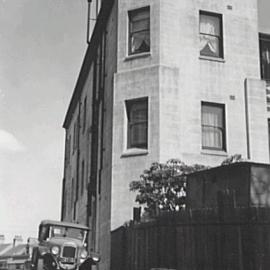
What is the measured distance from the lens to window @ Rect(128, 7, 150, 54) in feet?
79.7

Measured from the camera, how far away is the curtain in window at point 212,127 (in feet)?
77.0

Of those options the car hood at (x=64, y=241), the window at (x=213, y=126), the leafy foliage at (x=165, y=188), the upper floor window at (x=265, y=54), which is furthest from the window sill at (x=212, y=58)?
the car hood at (x=64, y=241)

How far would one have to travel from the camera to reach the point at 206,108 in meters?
23.8

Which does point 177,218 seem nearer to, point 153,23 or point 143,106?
point 143,106

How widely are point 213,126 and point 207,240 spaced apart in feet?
32.8

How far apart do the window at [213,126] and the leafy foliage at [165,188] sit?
4052 millimetres

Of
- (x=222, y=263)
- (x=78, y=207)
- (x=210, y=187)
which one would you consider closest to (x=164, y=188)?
(x=210, y=187)

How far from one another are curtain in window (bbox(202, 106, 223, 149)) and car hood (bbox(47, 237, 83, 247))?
713 cm

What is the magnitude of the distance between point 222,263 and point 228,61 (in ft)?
42.2

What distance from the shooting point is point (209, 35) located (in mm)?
24781

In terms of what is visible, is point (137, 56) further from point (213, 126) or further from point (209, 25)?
point (213, 126)

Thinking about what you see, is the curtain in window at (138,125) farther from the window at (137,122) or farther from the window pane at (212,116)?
the window pane at (212,116)

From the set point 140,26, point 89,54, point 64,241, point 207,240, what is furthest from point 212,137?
point 89,54

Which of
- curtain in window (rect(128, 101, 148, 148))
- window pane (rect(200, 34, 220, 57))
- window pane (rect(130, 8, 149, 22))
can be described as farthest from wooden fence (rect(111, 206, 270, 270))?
window pane (rect(130, 8, 149, 22))
